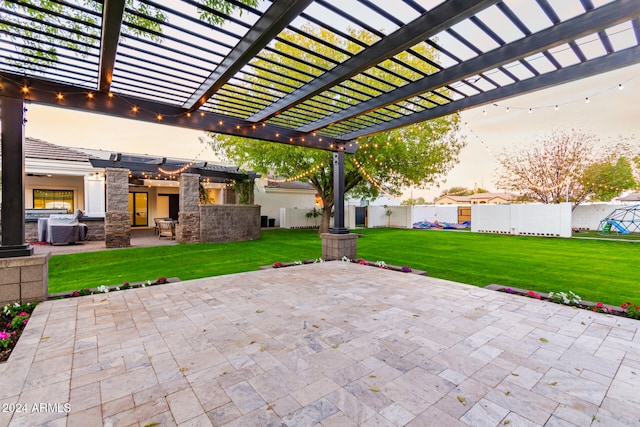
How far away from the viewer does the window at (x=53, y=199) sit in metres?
12.6

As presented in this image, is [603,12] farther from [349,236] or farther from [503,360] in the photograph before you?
[349,236]

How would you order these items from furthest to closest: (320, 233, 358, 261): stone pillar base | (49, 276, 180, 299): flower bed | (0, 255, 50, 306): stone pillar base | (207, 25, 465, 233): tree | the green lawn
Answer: (207, 25, 465, 233): tree < (320, 233, 358, 261): stone pillar base < the green lawn < (49, 276, 180, 299): flower bed < (0, 255, 50, 306): stone pillar base

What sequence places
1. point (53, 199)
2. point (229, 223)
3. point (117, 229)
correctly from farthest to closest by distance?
point (53, 199) → point (229, 223) → point (117, 229)

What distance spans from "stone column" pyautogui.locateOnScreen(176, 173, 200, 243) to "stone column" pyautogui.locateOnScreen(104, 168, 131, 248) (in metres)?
1.59

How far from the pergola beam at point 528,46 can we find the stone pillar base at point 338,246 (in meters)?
3.31

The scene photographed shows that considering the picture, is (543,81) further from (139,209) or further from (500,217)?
(139,209)

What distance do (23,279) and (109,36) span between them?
10.4ft

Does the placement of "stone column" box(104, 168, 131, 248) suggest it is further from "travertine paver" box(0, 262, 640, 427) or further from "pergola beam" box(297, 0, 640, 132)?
"pergola beam" box(297, 0, 640, 132)

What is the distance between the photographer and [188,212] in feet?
33.4

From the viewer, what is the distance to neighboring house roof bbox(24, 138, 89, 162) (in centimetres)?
1071

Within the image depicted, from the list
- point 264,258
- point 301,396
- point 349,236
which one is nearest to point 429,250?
point 349,236

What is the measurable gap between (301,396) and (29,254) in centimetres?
405

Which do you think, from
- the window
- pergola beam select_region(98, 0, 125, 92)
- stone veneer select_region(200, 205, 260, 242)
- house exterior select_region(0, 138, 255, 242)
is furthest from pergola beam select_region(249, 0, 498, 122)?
the window

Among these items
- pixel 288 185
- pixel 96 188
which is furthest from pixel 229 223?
pixel 288 185
